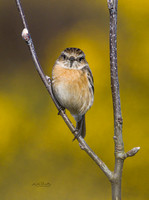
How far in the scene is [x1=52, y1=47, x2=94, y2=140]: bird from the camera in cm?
441

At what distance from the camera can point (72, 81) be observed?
14.7 ft

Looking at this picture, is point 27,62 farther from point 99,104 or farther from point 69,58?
point 69,58

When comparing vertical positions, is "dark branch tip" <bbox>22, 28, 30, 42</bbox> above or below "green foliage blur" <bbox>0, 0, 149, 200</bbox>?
above

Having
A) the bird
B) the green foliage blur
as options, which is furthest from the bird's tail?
the green foliage blur

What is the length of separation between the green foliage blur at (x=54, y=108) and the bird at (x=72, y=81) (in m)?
2.75

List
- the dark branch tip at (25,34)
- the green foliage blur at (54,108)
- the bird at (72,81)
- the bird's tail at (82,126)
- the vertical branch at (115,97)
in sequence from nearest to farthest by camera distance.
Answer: the vertical branch at (115,97) → the dark branch tip at (25,34) → the bird at (72,81) → the bird's tail at (82,126) → the green foliage blur at (54,108)

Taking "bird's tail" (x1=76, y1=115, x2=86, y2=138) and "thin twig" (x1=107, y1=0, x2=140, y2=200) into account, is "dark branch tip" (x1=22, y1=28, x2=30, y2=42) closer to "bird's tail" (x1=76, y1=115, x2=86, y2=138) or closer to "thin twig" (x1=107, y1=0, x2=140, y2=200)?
"thin twig" (x1=107, y1=0, x2=140, y2=200)

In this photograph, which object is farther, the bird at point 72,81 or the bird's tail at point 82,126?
the bird's tail at point 82,126

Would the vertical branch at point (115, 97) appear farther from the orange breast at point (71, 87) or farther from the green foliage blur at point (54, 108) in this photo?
the green foliage blur at point (54, 108)

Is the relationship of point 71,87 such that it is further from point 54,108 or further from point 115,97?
point 54,108

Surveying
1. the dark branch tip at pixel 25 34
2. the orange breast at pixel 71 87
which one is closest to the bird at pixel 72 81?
the orange breast at pixel 71 87

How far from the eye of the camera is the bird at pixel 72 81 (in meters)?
4.41

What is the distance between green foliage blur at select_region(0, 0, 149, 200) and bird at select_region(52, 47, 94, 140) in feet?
9.02

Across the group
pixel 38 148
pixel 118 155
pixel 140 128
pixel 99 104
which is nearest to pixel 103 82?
pixel 99 104
